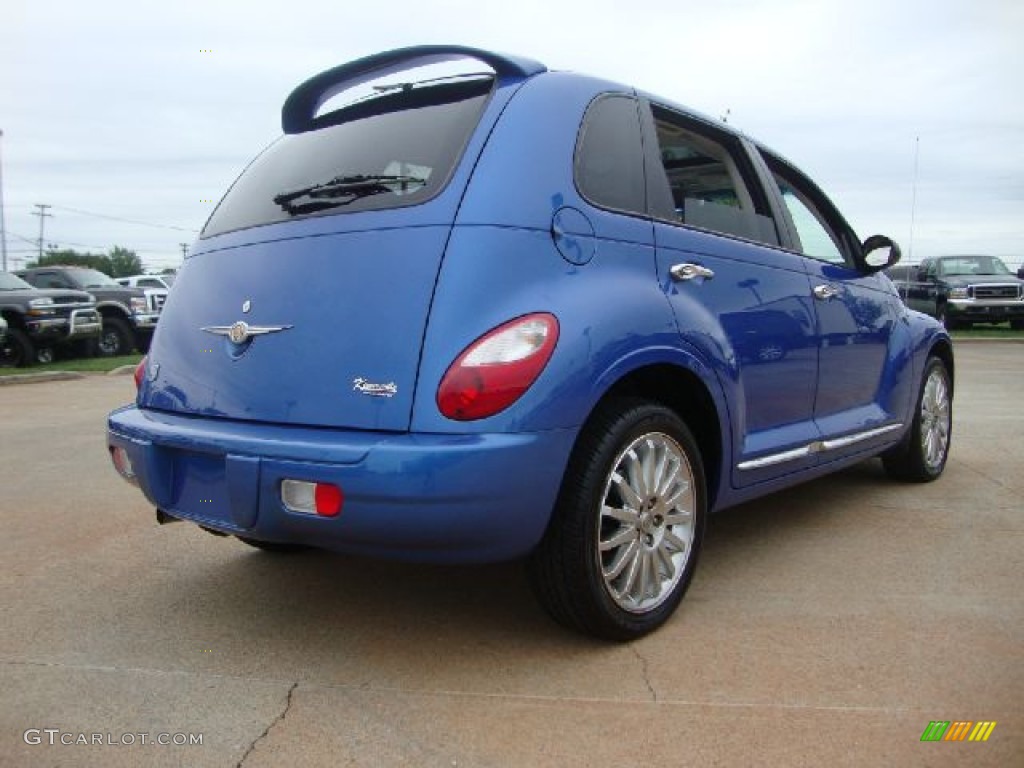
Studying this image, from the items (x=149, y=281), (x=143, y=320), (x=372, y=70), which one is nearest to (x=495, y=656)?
(x=372, y=70)

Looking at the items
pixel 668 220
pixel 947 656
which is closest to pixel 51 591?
pixel 668 220

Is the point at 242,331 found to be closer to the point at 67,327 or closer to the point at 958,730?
the point at 958,730

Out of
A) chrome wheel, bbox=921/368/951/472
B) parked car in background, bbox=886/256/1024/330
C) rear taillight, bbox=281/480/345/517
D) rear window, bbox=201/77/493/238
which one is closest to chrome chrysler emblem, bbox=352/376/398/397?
rear taillight, bbox=281/480/345/517

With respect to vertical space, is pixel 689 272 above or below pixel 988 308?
below

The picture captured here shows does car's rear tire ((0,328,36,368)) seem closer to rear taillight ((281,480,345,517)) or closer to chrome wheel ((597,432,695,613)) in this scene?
rear taillight ((281,480,345,517))

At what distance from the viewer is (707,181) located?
3395 mm

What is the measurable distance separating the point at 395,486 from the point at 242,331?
0.76m

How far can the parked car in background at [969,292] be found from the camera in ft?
63.0

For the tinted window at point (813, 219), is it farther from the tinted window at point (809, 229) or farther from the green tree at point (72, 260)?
the green tree at point (72, 260)

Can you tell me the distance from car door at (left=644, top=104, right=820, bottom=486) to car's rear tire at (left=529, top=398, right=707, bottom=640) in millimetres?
325

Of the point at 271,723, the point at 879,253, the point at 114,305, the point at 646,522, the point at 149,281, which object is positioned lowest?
the point at 271,723

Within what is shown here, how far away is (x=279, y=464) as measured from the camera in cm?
235

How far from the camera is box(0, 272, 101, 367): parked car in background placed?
14.0m

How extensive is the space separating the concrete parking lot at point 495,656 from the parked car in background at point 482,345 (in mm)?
319
